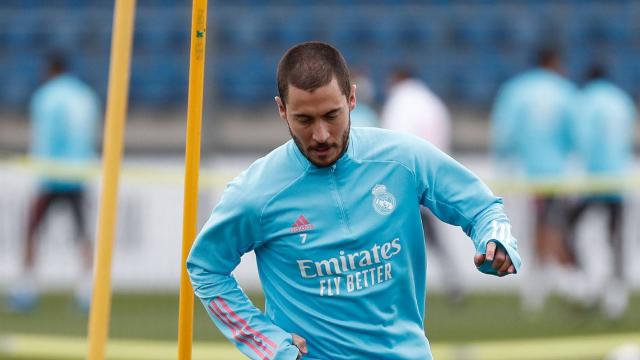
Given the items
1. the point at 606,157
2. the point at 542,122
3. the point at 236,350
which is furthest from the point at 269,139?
the point at 236,350

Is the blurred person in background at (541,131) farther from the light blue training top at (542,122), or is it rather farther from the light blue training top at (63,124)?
the light blue training top at (63,124)

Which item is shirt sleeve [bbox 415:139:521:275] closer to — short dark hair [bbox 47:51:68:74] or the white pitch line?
the white pitch line

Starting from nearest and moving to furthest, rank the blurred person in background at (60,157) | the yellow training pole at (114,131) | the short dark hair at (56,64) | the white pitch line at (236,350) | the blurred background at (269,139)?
the yellow training pole at (114,131) → the white pitch line at (236,350) → the blurred background at (269,139) → the blurred person in background at (60,157) → the short dark hair at (56,64)

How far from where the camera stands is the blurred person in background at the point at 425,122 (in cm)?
1243

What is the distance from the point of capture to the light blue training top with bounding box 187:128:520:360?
4270 mm

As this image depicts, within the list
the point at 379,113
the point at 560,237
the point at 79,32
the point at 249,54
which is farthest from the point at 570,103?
the point at 79,32

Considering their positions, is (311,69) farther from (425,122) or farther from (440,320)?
(425,122)

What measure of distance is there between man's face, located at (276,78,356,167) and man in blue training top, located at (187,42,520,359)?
3 centimetres

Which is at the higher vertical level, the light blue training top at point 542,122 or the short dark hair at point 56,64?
the short dark hair at point 56,64

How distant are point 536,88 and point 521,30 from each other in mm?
5149

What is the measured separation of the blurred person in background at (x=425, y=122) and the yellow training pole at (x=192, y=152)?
781cm

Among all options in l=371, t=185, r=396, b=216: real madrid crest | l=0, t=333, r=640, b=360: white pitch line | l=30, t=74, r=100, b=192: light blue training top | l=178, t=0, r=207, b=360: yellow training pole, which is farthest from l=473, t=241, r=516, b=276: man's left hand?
l=30, t=74, r=100, b=192: light blue training top

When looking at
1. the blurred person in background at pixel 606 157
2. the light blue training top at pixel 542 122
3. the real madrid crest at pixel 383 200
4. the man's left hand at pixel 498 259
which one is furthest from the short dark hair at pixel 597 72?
the man's left hand at pixel 498 259

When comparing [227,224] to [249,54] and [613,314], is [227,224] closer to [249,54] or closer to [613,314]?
[613,314]
